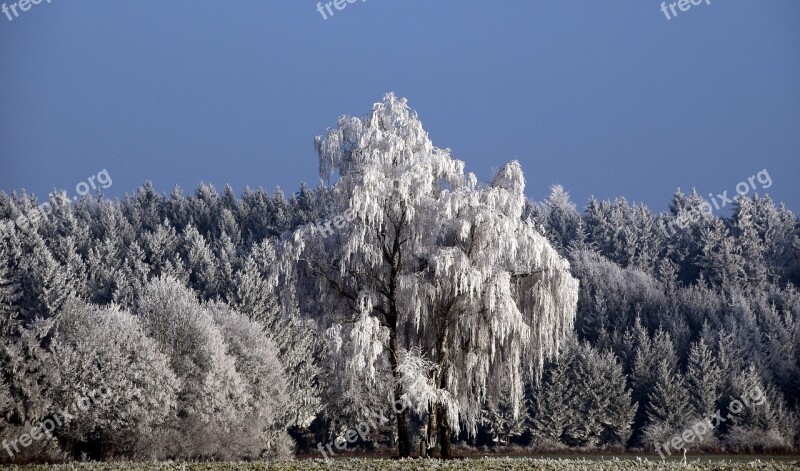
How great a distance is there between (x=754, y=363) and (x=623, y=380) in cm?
1194

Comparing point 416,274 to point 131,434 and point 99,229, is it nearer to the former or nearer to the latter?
point 131,434

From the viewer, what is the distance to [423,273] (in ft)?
97.0

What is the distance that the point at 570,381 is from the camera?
73.9 m

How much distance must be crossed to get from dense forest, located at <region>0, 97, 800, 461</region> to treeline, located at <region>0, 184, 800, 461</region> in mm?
202

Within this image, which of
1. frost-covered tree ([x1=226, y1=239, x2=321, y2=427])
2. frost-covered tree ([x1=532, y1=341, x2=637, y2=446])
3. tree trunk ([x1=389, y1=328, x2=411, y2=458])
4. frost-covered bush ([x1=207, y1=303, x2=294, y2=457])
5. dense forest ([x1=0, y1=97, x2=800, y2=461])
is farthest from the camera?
frost-covered tree ([x1=532, y1=341, x2=637, y2=446])

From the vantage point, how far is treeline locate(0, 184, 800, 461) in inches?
2044

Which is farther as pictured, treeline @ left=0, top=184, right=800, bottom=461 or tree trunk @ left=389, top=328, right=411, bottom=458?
treeline @ left=0, top=184, right=800, bottom=461

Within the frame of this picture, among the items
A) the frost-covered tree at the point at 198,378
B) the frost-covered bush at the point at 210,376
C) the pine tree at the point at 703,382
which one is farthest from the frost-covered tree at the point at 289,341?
the pine tree at the point at 703,382

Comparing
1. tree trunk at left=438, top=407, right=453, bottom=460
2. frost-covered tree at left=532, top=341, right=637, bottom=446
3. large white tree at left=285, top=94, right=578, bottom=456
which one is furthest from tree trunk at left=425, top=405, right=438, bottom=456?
frost-covered tree at left=532, top=341, right=637, bottom=446

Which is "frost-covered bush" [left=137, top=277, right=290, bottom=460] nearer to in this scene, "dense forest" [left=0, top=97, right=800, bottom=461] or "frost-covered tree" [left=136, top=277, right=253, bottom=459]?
"frost-covered tree" [left=136, top=277, right=253, bottom=459]

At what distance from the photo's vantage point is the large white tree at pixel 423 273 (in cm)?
2883

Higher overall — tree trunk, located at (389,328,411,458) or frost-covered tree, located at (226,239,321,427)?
frost-covered tree, located at (226,239,321,427)

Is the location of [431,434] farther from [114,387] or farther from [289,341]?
[289,341]

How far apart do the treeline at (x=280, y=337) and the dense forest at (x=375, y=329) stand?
20 cm
